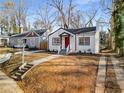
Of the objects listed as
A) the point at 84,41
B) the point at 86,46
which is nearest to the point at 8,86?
the point at 86,46

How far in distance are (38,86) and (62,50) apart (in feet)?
52.6

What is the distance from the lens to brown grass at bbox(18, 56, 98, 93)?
1568cm

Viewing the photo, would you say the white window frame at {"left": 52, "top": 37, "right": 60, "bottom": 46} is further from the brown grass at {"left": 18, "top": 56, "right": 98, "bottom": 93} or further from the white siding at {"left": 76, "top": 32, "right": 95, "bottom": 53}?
the brown grass at {"left": 18, "top": 56, "right": 98, "bottom": 93}

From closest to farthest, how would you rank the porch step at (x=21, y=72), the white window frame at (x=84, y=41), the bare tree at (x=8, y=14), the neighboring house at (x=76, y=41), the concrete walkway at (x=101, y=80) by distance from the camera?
the concrete walkway at (x=101, y=80) < the porch step at (x=21, y=72) < the neighboring house at (x=76, y=41) < the white window frame at (x=84, y=41) < the bare tree at (x=8, y=14)

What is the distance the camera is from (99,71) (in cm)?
1852

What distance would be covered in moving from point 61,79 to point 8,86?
4.49 m

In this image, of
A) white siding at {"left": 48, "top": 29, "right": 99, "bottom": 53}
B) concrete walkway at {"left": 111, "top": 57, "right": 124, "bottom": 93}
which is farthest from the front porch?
concrete walkway at {"left": 111, "top": 57, "right": 124, "bottom": 93}

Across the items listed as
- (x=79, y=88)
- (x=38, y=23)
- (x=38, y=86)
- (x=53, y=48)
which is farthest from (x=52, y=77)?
(x=38, y=23)

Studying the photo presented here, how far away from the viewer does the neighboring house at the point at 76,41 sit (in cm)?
3092

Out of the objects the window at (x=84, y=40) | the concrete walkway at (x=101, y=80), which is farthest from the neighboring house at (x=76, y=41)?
the concrete walkway at (x=101, y=80)

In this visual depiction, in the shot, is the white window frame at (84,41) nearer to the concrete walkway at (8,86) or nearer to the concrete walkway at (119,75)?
the concrete walkway at (119,75)

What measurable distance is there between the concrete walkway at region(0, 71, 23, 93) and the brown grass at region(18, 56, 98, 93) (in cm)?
49

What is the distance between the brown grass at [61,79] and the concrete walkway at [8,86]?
487mm

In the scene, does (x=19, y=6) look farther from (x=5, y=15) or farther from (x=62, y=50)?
(x=62, y=50)
